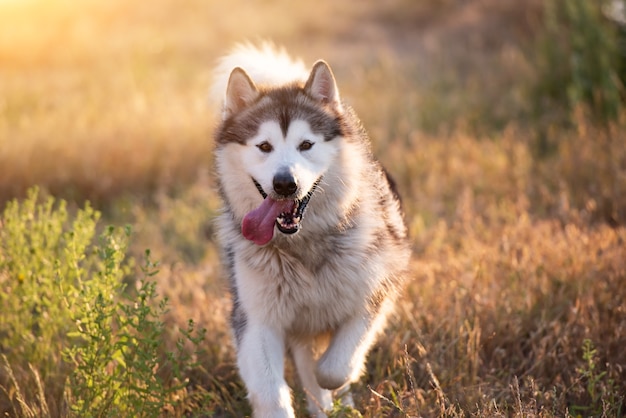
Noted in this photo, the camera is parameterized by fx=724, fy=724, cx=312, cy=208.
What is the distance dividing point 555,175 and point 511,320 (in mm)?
→ 2753

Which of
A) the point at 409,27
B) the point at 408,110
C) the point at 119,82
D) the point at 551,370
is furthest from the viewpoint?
the point at 409,27

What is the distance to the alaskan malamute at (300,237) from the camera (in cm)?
324

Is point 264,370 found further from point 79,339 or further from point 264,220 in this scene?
point 79,339

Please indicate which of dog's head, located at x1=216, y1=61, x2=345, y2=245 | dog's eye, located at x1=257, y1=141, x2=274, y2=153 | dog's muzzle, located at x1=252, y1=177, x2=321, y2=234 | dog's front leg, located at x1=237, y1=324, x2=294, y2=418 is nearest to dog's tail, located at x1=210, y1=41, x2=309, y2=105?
dog's head, located at x1=216, y1=61, x2=345, y2=245

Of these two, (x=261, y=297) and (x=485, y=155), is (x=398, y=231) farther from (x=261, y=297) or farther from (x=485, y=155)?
(x=485, y=155)

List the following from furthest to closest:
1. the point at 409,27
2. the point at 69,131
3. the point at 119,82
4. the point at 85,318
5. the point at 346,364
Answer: the point at 409,27, the point at 119,82, the point at 69,131, the point at 346,364, the point at 85,318

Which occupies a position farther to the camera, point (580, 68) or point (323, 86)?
point (580, 68)

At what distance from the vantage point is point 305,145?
11.0ft

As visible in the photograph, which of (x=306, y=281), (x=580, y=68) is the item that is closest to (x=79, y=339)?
(x=306, y=281)

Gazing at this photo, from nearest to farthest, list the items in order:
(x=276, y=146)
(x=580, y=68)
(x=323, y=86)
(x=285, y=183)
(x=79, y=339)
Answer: (x=285, y=183) < (x=276, y=146) < (x=323, y=86) < (x=79, y=339) < (x=580, y=68)

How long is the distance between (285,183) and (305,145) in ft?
1.16

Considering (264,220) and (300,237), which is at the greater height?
(264,220)

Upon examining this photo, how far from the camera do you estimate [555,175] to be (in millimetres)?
6434

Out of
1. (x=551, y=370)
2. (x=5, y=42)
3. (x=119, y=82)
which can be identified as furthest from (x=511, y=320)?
(x=5, y=42)
